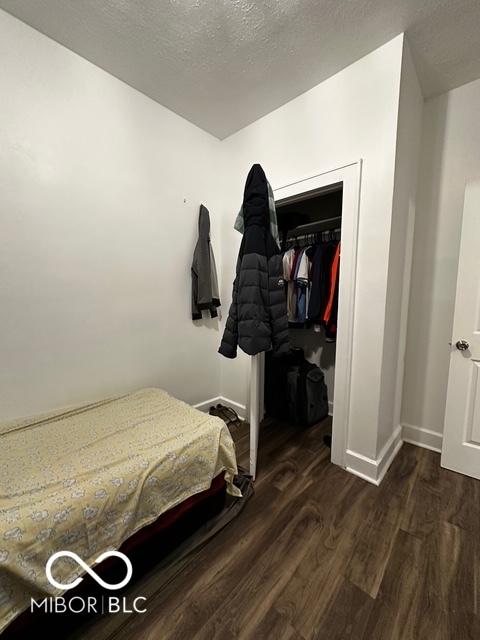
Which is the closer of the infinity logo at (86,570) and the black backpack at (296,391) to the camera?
the infinity logo at (86,570)

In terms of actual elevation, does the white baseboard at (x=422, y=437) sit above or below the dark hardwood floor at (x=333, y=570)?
above

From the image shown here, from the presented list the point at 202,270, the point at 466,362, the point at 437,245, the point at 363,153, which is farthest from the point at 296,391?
the point at 363,153

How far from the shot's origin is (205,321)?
250cm

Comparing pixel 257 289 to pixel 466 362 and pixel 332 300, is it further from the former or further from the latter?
pixel 466 362

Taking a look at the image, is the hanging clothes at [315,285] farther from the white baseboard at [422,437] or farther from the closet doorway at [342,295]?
the white baseboard at [422,437]

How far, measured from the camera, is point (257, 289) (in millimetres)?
1507

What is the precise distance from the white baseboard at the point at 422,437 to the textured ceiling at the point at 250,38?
100 inches

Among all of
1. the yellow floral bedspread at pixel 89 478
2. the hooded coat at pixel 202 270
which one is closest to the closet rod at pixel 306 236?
the hooded coat at pixel 202 270

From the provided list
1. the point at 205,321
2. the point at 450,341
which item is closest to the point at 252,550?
the point at 205,321

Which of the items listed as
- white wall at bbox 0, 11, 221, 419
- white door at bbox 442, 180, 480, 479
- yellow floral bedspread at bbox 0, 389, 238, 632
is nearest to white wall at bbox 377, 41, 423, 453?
white door at bbox 442, 180, 480, 479

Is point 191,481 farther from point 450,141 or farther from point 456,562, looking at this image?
point 450,141

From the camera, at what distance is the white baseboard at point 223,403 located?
2.52 meters

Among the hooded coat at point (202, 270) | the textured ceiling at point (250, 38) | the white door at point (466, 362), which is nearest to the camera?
the textured ceiling at point (250, 38)

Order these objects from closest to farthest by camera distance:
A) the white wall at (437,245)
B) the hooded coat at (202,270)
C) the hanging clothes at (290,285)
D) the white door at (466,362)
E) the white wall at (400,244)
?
1. the white wall at (400,244)
2. the white door at (466,362)
3. the white wall at (437,245)
4. the hooded coat at (202,270)
5. the hanging clothes at (290,285)
